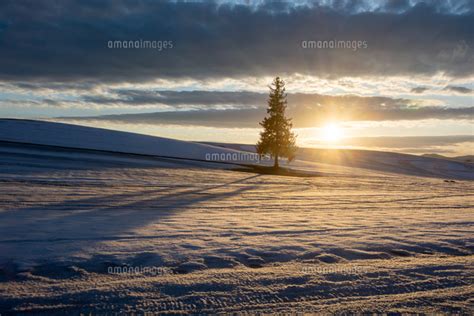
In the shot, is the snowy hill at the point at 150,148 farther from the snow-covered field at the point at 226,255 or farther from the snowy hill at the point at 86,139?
the snow-covered field at the point at 226,255

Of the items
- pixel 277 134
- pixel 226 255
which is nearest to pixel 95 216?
pixel 226 255

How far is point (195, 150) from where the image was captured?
59.7 m

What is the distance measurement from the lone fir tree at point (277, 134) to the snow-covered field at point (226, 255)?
2708 cm

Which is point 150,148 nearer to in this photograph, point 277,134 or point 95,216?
point 277,134

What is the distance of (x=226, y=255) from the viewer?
928 cm

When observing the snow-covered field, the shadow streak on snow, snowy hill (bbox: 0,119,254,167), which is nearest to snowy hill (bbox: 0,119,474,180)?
snowy hill (bbox: 0,119,254,167)

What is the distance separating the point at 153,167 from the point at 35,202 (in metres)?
20.8

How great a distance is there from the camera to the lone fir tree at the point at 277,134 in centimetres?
4766

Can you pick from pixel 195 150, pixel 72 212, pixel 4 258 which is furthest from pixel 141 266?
pixel 195 150

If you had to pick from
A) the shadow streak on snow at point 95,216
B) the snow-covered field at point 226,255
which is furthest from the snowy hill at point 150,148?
the snow-covered field at point 226,255

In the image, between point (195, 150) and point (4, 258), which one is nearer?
point (4, 258)

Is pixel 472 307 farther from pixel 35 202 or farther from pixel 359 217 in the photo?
pixel 35 202

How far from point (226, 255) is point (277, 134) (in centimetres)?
3918

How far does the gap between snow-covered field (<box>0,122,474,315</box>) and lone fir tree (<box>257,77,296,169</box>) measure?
2708 centimetres
